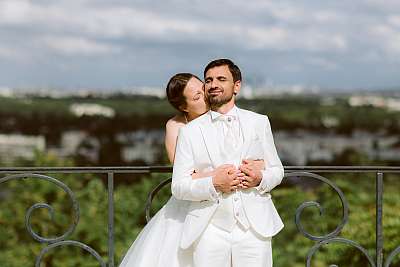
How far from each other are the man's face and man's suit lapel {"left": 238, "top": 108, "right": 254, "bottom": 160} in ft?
0.28

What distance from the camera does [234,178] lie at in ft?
8.85

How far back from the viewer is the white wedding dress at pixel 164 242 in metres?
2.88

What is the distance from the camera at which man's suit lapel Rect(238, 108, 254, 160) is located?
109 inches

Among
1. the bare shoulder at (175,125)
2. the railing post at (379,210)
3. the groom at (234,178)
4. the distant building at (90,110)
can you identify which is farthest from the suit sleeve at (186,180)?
the distant building at (90,110)

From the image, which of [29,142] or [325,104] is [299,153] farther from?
[29,142]

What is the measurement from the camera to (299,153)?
12.5 meters

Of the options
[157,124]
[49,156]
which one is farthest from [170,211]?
[157,124]

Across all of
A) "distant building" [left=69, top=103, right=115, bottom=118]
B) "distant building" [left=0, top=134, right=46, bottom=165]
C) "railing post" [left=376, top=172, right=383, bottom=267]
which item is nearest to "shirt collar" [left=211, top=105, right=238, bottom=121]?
"railing post" [left=376, top=172, right=383, bottom=267]

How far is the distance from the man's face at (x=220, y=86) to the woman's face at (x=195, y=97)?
27 cm

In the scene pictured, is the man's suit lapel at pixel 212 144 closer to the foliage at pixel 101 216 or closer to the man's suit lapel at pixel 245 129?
the man's suit lapel at pixel 245 129

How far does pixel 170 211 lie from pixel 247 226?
1.23 feet

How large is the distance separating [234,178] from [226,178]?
34 millimetres

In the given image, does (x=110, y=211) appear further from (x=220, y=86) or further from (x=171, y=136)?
(x=220, y=86)

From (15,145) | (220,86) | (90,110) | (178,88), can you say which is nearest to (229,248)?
(220,86)
